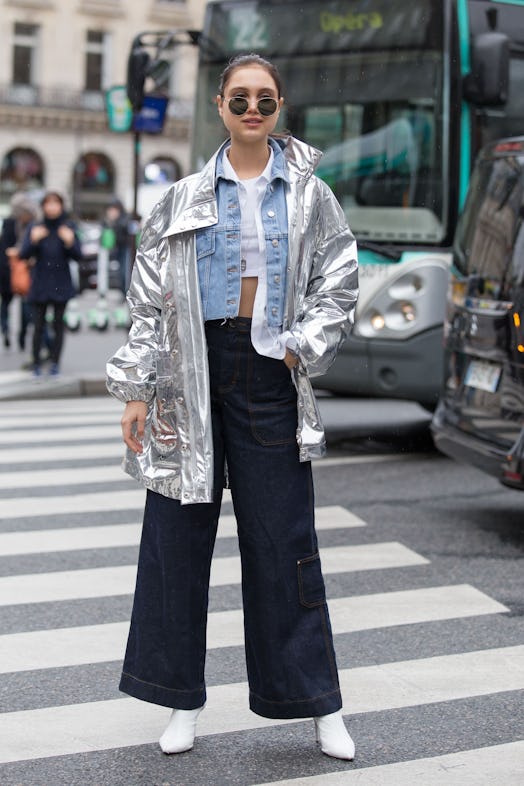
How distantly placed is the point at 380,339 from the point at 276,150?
16.5 ft

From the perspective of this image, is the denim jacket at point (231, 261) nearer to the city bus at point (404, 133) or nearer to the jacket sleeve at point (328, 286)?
the jacket sleeve at point (328, 286)

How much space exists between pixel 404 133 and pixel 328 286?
5.40m

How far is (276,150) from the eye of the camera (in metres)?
3.77

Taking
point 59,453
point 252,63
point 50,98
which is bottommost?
point 59,453

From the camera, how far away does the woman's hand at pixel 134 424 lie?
12.3 feet

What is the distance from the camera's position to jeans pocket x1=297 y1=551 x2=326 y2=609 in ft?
12.2

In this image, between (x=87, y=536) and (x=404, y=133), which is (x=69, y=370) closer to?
(x=404, y=133)

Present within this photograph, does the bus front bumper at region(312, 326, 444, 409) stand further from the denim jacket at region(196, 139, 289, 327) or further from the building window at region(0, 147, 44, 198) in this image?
the building window at region(0, 147, 44, 198)

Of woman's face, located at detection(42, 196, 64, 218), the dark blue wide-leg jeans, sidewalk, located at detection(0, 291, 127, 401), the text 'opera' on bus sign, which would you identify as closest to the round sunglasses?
the dark blue wide-leg jeans

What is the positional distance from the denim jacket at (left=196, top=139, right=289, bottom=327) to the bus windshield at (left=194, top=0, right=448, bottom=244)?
17.1ft

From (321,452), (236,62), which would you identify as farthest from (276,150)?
(321,452)

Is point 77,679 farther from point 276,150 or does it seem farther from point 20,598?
point 276,150

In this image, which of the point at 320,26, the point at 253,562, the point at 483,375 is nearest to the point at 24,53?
the point at 320,26

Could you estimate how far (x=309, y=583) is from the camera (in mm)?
3721
